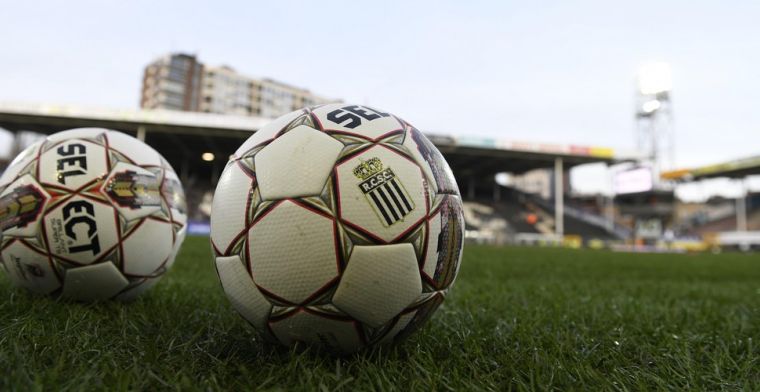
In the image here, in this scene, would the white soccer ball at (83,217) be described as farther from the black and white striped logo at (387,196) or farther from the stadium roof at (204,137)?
the stadium roof at (204,137)

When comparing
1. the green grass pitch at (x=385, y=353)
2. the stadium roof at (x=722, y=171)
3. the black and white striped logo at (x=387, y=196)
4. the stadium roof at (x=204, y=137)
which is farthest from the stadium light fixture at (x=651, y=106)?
the black and white striped logo at (x=387, y=196)

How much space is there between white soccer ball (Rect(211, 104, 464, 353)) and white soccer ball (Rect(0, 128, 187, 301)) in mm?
923

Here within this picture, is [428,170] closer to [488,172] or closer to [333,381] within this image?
[333,381]

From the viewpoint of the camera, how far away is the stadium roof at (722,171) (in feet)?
115

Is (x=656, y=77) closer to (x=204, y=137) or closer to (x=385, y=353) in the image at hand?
(x=204, y=137)

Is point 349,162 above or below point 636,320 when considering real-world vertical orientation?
above

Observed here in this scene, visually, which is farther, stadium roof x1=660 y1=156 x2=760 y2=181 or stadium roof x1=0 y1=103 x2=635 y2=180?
stadium roof x1=660 y1=156 x2=760 y2=181

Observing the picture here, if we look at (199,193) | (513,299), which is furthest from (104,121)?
(513,299)

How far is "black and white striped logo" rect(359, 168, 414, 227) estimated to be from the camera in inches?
56.6

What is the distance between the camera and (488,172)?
35188 millimetres

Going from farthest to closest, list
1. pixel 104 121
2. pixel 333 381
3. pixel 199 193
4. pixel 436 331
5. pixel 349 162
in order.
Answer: pixel 199 193 → pixel 104 121 → pixel 436 331 → pixel 349 162 → pixel 333 381

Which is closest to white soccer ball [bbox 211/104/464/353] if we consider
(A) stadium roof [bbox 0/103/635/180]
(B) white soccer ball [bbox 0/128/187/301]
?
(B) white soccer ball [bbox 0/128/187/301]

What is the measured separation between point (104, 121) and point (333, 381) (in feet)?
84.2

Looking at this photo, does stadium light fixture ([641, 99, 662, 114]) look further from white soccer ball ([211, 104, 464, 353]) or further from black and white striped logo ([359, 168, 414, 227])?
black and white striped logo ([359, 168, 414, 227])
